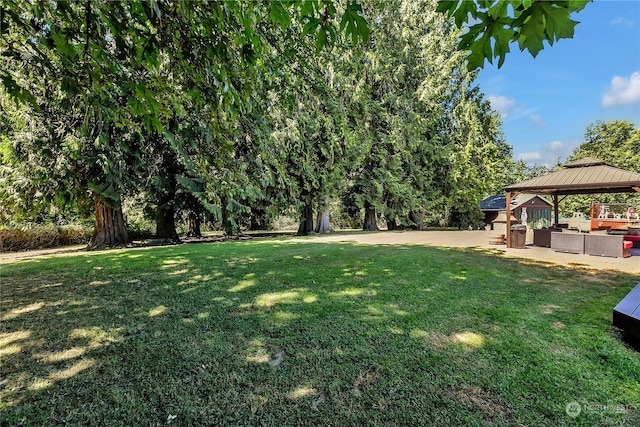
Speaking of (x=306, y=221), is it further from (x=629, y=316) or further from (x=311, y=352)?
(x=629, y=316)

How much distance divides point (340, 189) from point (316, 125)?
4.12 meters

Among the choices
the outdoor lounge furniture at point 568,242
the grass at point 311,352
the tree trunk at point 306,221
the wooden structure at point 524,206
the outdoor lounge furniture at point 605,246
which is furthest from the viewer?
the wooden structure at point 524,206

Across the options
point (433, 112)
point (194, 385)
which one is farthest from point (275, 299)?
point (433, 112)

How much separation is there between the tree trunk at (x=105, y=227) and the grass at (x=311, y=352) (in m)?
6.60

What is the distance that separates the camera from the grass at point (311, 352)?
2.11 metres

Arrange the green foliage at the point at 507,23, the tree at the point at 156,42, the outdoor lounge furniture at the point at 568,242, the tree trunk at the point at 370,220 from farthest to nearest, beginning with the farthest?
the tree trunk at the point at 370,220 < the outdoor lounge furniture at the point at 568,242 < the tree at the point at 156,42 < the green foliage at the point at 507,23

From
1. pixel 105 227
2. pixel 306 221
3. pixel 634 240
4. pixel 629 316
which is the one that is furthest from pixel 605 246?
pixel 105 227

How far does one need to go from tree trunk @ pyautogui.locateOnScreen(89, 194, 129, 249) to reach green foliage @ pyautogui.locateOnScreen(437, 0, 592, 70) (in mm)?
12884

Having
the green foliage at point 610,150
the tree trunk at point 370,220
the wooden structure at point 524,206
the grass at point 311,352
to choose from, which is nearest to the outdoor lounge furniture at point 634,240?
the grass at point 311,352

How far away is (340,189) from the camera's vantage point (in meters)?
18.3

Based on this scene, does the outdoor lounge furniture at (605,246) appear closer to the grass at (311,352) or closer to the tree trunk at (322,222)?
the grass at (311,352)

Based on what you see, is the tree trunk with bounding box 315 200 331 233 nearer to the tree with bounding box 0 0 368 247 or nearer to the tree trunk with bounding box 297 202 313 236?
the tree trunk with bounding box 297 202 313 236

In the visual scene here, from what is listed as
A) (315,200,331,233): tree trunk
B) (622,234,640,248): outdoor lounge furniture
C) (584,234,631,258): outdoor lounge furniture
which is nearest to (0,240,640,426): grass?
(584,234,631,258): outdoor lounge furniture

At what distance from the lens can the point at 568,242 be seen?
9.44 meters
